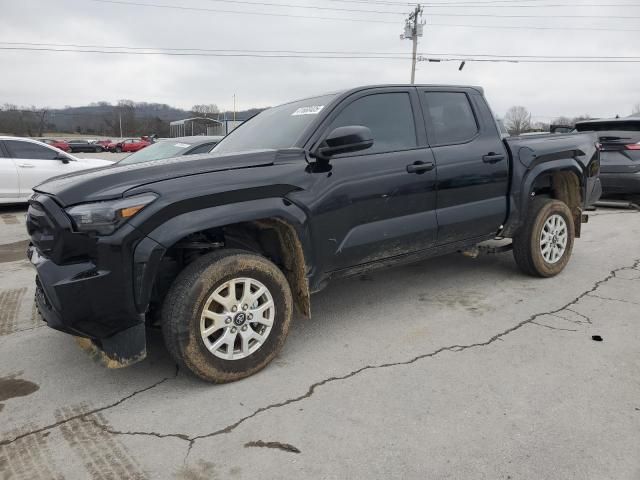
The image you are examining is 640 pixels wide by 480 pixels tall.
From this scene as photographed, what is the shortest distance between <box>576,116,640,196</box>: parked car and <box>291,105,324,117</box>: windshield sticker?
23.5 ft

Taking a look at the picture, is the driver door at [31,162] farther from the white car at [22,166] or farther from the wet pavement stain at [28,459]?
the wet pavement stain at [28,459]

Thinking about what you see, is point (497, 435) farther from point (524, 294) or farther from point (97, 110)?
point (97, 110)

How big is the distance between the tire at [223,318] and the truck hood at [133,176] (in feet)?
1.71

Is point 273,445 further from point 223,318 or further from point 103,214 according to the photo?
point 103,214

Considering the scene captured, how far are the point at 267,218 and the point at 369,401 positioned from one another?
1244mm

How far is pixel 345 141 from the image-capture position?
3125 mm

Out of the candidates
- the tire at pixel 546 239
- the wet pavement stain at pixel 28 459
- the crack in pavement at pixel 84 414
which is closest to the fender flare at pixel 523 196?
the tire at pixel 546 239

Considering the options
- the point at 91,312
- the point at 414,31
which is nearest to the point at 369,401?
the point at 91,312

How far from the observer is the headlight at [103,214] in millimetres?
2539

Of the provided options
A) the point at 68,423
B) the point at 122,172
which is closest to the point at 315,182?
the point at 122,172

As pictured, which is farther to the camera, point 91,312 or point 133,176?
point 133,176

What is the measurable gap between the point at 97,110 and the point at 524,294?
331 feet

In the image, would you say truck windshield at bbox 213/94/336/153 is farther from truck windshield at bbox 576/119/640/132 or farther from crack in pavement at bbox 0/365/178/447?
truck windshield at bbox 576/119/640/132

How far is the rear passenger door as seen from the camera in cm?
397
